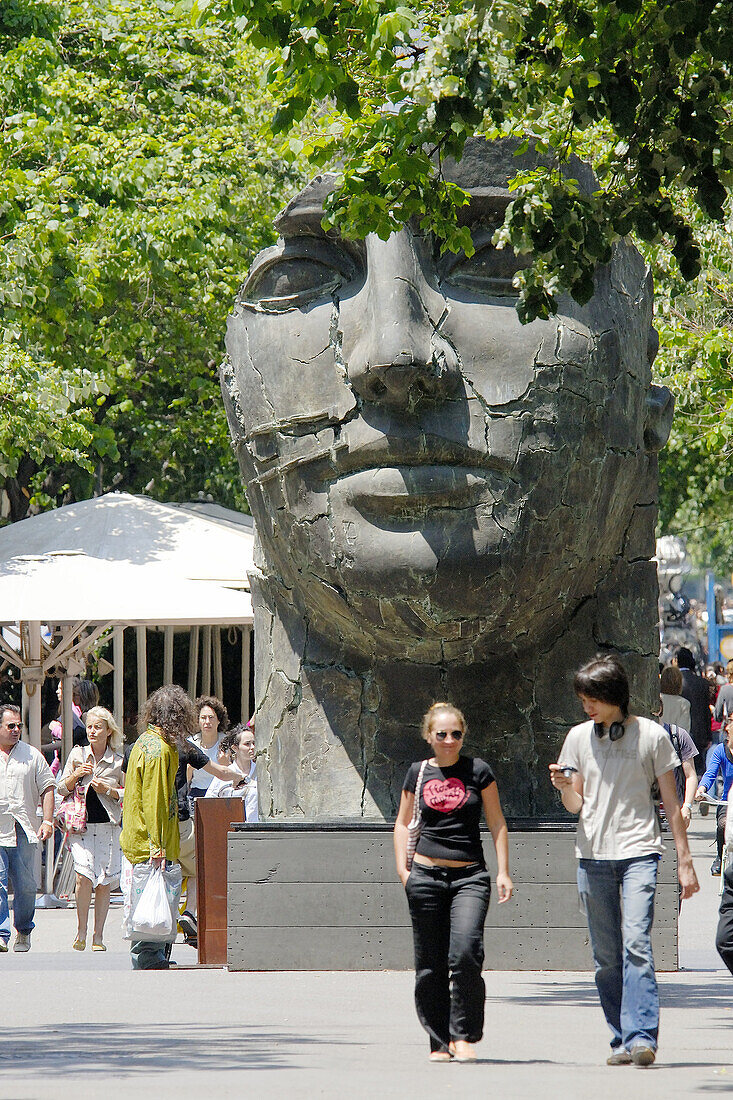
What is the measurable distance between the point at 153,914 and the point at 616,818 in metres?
4.01

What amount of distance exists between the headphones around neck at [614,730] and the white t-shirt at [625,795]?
0.06ft

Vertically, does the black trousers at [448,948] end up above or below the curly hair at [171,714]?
below

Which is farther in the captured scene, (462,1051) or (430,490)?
(430,490)

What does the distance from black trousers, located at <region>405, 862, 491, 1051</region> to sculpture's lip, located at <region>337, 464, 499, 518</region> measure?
2.23 m

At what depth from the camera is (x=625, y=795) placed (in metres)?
6.67

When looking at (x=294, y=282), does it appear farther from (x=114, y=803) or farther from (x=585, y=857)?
(x=114, y=803)

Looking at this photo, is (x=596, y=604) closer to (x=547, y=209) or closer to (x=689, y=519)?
(x=547, y=209)

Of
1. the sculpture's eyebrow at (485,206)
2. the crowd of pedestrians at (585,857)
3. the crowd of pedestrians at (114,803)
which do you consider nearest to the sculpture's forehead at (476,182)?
the sculpture's eyebrow at (485,206)

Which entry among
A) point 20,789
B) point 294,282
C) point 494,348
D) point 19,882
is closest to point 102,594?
point 20,789

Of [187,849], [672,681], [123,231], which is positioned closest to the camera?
[187,849]

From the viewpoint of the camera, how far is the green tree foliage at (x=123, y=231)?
16.7 meters

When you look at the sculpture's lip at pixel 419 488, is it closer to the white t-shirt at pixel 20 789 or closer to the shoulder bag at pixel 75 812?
the shoulder bag at pixel 75 812

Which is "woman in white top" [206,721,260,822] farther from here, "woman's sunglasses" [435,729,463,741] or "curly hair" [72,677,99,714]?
"woman's sunglasses" [435,729,463,741]

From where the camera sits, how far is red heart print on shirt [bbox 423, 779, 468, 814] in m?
6.79
